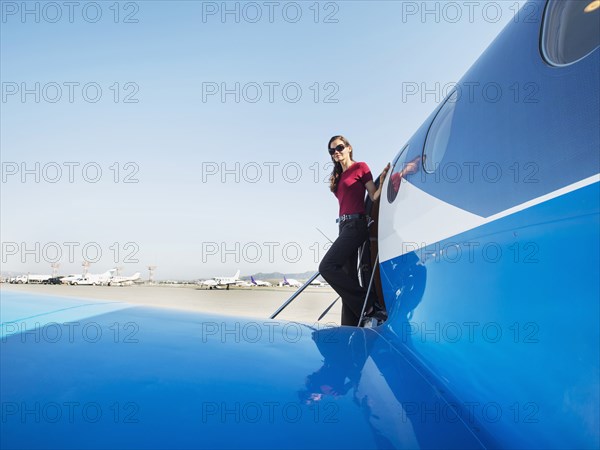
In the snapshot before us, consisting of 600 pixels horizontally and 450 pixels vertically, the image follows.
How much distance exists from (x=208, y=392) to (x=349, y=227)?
284 cm

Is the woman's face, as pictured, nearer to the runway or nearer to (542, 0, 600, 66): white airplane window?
the runway

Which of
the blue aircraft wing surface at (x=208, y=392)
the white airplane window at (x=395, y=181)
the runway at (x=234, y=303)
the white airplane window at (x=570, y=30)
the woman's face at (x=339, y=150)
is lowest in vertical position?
the runway at (x=234, y=303)

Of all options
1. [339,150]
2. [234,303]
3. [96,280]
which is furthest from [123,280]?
[339,150]

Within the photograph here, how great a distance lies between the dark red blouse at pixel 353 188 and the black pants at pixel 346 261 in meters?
0.13

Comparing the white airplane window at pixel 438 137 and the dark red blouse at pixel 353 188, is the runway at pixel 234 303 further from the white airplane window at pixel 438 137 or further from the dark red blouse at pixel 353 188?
the white airplane window at pixel 438 137

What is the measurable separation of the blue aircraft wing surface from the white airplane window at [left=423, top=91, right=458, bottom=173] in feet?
3.99

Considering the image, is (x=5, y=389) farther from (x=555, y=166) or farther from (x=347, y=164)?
(x=347, y=164)

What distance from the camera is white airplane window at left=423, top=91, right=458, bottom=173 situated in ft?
8.04

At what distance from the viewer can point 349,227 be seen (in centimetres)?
399

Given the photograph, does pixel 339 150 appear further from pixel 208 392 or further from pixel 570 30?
pixel 208 392

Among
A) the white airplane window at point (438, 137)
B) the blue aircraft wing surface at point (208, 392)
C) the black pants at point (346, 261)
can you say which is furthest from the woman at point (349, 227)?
the blue aircraft wing surface at point (208, 392)

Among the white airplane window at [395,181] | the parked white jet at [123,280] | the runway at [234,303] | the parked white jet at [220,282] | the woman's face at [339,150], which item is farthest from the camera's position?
the parked white jet at [123,280]

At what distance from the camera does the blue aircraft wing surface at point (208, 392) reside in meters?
1.07

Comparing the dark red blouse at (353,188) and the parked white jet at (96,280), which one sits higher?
the dark red blouse at (353,188)
